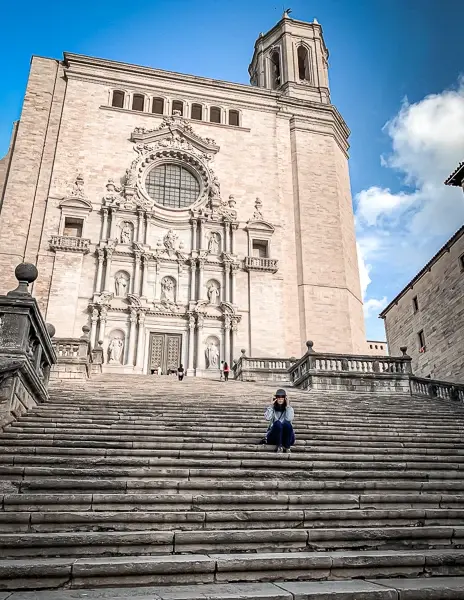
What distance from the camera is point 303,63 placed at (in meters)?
32.8

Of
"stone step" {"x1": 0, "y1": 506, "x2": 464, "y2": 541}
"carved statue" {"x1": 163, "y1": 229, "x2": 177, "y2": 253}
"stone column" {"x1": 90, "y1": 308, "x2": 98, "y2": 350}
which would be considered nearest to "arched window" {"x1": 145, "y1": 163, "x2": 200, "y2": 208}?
"carved statue" {"x1": 163, "y1": 229, "x2": 177, "y2": 253}

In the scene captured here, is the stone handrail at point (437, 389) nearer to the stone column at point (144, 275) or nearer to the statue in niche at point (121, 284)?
the stone column at point (144, 275)

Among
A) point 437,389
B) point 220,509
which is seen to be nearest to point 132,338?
point 437,389

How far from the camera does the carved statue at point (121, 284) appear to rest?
22078 mm

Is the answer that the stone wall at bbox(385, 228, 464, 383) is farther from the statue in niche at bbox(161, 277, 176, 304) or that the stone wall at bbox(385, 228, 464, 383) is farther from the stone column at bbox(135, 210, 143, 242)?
the stone column at bbox(135, 210, 143, 242)

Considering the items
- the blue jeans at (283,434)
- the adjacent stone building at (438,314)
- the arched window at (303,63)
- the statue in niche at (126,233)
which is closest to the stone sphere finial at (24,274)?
the blue jeans at (283,434)

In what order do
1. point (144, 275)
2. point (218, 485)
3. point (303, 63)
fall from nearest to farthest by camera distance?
1. point (218, 485)
2. point (144, 275)
3. point (303, 63)

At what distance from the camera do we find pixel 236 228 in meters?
24.7

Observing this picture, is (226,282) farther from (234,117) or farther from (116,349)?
(234,117)

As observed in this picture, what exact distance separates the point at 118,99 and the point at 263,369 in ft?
57.5

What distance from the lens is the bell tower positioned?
102 ft

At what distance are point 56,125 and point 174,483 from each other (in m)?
23.5

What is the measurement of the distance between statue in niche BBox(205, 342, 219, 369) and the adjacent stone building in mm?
10757

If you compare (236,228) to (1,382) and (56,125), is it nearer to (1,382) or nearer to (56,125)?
(56,125)
